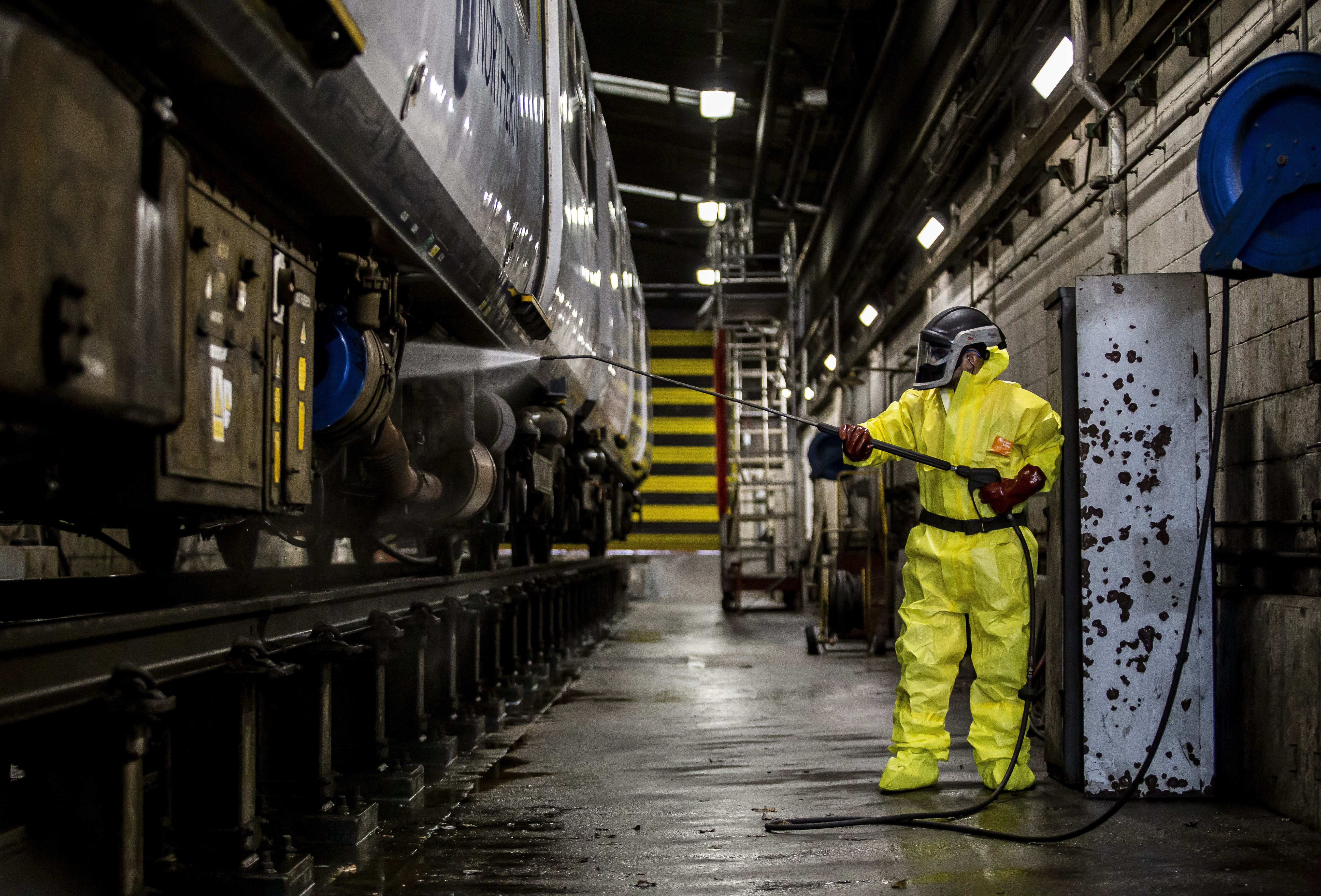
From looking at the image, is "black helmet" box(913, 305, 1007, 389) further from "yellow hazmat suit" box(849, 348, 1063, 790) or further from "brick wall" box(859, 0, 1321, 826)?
"brick wall" box(859, 0, 1321, 826)

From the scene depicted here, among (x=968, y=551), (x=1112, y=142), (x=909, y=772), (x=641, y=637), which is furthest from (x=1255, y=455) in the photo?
(x=641, y=637)

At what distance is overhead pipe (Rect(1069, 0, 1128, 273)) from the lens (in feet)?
15.6

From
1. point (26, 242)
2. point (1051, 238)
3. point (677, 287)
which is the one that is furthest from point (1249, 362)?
point (677, 287)

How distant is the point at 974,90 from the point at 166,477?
246 inches

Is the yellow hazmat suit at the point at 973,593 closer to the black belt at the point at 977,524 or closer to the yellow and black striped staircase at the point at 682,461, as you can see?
the black belt at the point at 977,524

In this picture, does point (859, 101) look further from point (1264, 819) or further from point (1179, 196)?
point (1264, 819)

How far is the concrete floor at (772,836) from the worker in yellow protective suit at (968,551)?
209mm

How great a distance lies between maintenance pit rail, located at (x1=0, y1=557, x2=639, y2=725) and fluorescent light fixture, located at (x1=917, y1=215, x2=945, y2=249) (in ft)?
17.1

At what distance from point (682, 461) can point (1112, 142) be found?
63.7 feet

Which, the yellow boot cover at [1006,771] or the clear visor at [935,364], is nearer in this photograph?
the yellow boot cover at [1006,771]

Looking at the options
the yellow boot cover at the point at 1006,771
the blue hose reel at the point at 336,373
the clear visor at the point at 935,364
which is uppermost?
the clear visor at the point at 935,364

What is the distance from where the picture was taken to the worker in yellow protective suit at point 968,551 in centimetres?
361

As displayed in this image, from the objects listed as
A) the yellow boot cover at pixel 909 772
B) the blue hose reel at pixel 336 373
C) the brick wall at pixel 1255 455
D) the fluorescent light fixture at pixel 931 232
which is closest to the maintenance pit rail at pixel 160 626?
the blue hose reel at pixel 336 373

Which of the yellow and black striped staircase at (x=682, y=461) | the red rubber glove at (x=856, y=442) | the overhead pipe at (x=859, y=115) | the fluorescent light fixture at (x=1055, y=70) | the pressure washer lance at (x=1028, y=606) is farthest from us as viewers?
the yellow and black striped staircase at (x=682, y=461)
